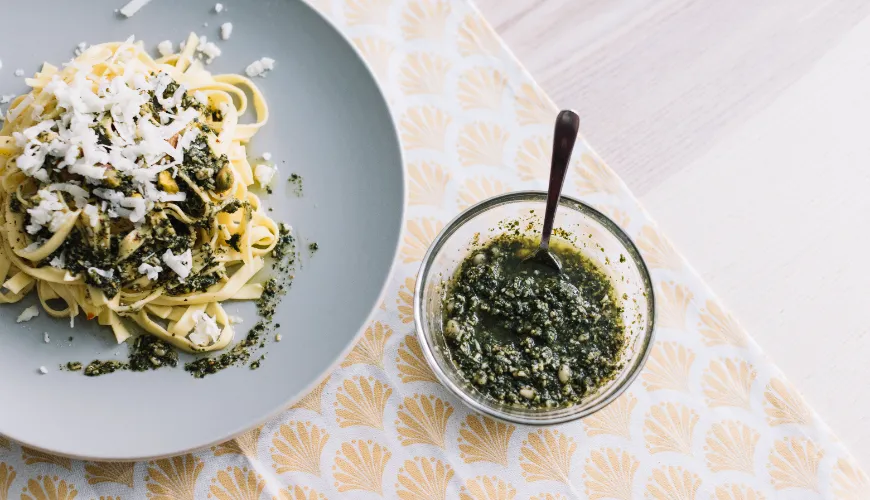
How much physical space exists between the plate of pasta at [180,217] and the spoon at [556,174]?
0.52m

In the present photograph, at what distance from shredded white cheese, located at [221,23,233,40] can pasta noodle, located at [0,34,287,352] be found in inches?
7.9

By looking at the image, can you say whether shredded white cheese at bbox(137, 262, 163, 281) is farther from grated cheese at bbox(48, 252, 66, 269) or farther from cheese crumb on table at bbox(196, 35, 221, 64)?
cheese crumb on table at bbox(196, 35, 221, 64)

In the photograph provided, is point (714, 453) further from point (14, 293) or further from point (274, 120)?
point (14, 293)

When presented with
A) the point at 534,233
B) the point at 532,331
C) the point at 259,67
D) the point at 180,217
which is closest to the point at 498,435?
the point at 532,331

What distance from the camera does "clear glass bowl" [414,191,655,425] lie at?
101 inches

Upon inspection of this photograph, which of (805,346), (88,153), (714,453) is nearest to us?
(88,153)

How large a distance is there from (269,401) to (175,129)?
0.94m

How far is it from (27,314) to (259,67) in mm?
1159

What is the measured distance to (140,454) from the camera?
241 cm

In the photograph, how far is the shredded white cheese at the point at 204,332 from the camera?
8.29ft

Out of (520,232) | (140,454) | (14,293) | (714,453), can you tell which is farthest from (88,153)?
(714,453)

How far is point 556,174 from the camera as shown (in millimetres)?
2520

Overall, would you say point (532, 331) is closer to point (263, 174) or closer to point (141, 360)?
point (263, 174)

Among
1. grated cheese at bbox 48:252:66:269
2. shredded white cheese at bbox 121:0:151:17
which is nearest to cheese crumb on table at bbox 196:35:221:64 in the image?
shredded white cheese at bbox 121:0:151:17
